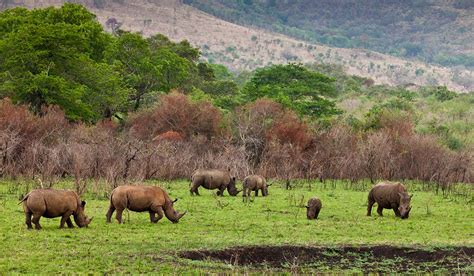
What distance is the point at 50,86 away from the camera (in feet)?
162

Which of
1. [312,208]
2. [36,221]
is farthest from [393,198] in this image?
[36,221]

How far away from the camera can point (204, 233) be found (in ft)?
68.8

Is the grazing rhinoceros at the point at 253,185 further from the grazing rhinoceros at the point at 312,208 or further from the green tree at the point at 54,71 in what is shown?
the green tree at the point at 54,71

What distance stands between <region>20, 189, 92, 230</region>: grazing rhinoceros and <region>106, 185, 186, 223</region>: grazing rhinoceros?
4.46ft

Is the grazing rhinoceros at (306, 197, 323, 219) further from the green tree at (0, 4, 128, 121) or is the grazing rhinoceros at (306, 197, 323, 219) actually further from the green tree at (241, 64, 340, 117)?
the green tree at (241, 64, 340, 117)

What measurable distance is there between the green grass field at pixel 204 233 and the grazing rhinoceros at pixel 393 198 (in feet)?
1.21

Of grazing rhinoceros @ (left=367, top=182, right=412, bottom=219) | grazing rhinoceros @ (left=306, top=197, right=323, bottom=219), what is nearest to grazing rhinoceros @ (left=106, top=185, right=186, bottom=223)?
grazing rhinoceros @ (left=306, top=197, right=323, bottom=219)

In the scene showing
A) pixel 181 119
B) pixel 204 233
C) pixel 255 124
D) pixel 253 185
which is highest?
pixel 255 124

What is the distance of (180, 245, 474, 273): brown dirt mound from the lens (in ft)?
55.9

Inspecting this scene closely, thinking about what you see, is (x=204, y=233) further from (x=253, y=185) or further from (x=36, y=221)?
(x=253, y=185)

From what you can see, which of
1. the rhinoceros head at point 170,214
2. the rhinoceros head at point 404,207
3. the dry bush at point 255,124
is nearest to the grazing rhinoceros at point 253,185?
the rhinoceros head at point 404,207

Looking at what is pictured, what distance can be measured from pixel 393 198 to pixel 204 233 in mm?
7855

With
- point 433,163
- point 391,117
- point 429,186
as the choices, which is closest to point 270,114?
point 391,117

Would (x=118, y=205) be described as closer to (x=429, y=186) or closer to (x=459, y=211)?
(x=459, y=211)
